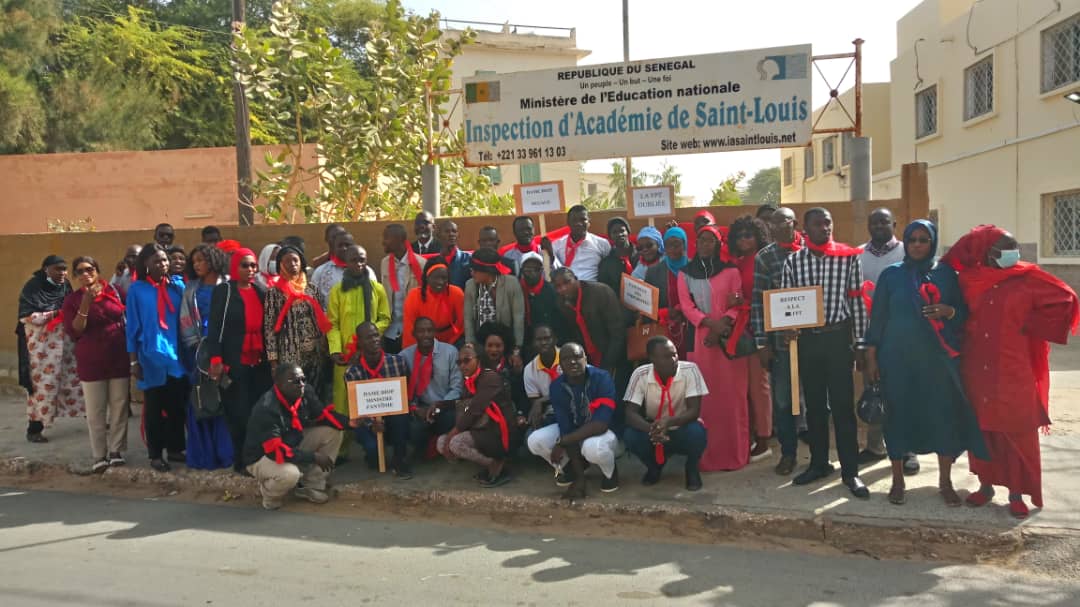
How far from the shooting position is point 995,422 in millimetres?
4816

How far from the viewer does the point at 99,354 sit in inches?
251

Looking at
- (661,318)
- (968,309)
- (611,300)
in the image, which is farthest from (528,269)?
(968,309)

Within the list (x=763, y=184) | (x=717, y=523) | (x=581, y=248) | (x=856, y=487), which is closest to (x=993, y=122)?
(x=581, y=248)

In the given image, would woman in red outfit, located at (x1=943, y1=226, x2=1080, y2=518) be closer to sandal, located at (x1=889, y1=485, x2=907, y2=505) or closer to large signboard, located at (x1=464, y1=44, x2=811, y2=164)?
sandal, located at (x1=889, y1=485, x2=907, y2=505)

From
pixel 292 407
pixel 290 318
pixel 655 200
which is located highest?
pixel 655 200

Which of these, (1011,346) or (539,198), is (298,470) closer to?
(539,198)

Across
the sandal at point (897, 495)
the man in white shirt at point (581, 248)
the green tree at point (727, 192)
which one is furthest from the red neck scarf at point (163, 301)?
the green tree at point (727, 192)

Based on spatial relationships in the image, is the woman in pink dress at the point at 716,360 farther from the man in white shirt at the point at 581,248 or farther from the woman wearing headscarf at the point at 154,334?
the woman wearing headscarf at the point at 154,334

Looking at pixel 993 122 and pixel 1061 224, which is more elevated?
pixel 993 122

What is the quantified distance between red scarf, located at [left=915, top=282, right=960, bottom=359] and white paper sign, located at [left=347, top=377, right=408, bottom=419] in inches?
138

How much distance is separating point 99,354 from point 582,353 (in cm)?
391

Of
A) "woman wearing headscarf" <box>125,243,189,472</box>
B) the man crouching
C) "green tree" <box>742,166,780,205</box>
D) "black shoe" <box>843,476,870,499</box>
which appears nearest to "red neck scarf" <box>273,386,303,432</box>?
the man crouching

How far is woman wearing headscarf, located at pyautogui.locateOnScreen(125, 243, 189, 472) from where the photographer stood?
20.6ft

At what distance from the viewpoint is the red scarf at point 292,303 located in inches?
239
